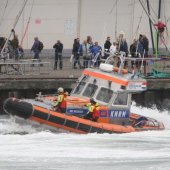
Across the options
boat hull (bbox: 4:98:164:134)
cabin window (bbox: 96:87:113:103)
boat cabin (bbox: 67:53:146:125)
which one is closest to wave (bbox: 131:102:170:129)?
boat cabin (bbox: 67:53:146:125)

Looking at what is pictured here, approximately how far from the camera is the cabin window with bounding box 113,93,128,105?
2616 centimetres

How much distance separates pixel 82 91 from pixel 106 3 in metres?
14.4

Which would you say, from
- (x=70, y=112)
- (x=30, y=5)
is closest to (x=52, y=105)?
(x=70, y=112)

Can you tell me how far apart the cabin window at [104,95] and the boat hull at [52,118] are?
1.20 metres

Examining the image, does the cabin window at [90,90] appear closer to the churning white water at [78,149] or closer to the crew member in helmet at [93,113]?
the crew member in helmet at [93,113]

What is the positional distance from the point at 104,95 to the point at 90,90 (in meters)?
0.60

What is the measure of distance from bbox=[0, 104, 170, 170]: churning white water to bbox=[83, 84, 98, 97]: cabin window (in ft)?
6.08

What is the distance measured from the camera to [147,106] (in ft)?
106

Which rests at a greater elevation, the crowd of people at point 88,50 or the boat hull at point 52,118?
the crowd of people at point 88,50

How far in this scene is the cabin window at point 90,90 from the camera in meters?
26.6

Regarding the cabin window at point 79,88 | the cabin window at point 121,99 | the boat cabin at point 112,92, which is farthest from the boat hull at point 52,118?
the cabin window at point 79,88

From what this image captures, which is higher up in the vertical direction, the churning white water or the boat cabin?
the boat cabin

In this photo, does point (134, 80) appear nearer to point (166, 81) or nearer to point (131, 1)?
point (166, 81)

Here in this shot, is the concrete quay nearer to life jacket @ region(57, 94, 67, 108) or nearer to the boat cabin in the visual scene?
the boat cabin
